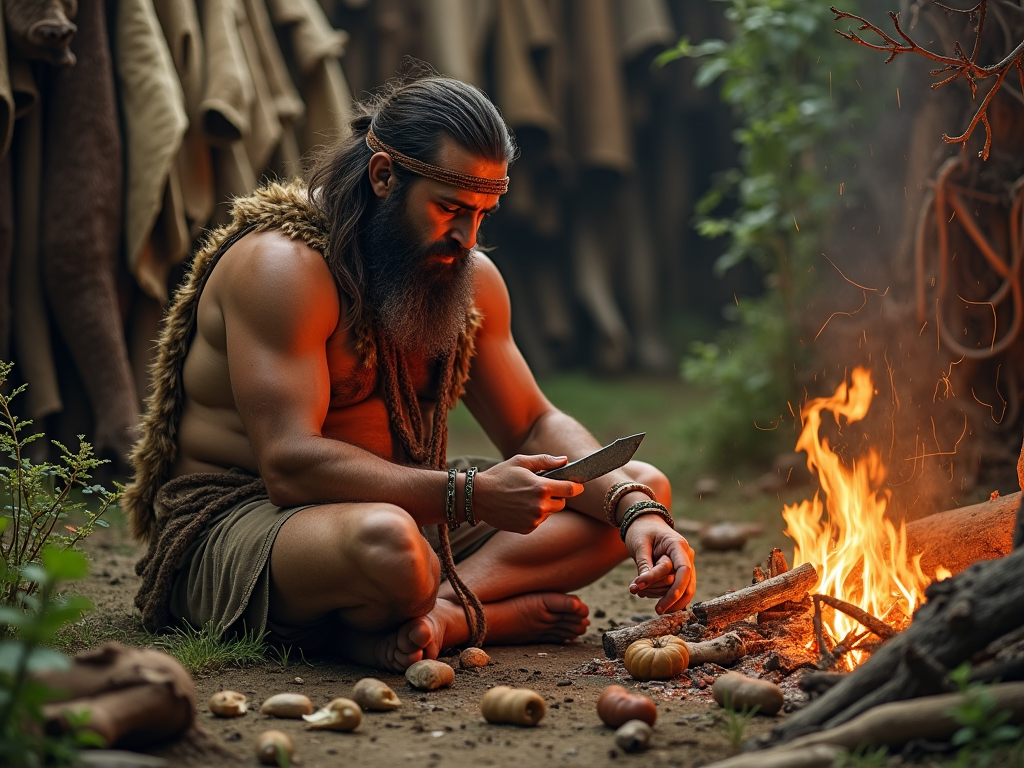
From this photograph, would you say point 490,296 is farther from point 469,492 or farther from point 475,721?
point 475,721

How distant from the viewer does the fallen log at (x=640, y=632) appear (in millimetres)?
3131


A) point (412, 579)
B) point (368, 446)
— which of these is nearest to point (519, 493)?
point (412, 579)

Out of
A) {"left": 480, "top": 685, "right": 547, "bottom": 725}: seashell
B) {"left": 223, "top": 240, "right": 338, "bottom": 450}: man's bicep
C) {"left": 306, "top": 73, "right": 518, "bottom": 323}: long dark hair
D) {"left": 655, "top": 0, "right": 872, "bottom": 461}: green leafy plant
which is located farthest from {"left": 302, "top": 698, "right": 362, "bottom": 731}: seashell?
{"left": 655, "top": 0, "right": 872, "bottom": 461}: green leafy plant

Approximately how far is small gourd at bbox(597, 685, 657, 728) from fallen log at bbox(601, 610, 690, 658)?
615 mm

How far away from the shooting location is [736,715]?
247 cm

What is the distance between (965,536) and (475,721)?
155 cm

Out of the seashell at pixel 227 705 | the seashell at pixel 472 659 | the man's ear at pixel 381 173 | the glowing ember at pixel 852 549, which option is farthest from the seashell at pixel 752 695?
the man's ear at pixel 381 173

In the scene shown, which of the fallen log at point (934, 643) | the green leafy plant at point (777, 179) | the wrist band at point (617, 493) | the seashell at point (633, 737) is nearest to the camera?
the fallen log at point (934, 643)

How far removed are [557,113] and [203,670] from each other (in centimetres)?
583

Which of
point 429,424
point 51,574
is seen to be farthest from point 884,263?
point 51,574

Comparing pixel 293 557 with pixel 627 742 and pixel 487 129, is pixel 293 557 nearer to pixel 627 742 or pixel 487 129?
pixel 627 742

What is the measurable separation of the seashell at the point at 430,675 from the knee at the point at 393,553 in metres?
0.17

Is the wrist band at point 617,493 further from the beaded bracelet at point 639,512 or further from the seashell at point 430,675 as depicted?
the seashell at point 430,675

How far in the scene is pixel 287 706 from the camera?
253 centimetres
